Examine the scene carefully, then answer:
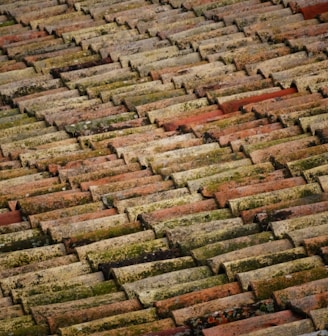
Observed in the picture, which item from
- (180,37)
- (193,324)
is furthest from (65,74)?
(193,324)

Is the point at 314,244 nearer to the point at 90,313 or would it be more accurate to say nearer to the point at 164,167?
the point at 90,313

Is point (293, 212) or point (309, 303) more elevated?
point (293, 212)

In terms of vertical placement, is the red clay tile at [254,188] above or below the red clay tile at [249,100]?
below

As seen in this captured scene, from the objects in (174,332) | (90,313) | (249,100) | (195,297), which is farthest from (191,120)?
(174,332)

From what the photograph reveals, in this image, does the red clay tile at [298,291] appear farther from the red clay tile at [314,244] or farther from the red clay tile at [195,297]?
the red clay tile at [314,244]

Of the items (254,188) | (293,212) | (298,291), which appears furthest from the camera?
(254,188)

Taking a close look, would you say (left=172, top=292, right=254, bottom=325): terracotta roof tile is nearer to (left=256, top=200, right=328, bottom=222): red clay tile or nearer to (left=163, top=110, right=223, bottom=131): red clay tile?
(left=256, top=200, right=328, bottom=222): red clay tile

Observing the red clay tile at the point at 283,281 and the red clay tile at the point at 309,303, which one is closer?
the red clay tile at the point at 309,303

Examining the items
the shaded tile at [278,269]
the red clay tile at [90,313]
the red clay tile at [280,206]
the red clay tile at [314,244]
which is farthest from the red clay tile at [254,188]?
the red clay tile at [90,313]

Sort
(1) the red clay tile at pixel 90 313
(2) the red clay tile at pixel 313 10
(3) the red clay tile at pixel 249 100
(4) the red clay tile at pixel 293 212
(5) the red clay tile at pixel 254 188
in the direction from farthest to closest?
(2) the red clay tile at pixel 313 10, (3) the red clay tile at pixel 249 100, (5) the red clay tile at pixel 254 188, (4) the red clay tile at pixel 293 212, (1) the red clay tile at pixel 90 313

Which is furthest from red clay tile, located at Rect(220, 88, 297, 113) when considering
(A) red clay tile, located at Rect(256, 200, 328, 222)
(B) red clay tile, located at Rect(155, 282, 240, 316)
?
(B) red clay tile, located at Rect(155, 282, 240, 316)
